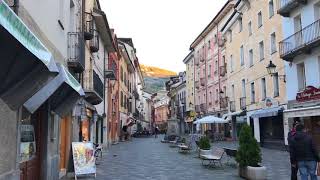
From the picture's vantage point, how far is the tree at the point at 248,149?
13.2m

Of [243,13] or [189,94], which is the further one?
[189,94]

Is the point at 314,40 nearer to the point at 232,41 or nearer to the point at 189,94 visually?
the point at 232,41

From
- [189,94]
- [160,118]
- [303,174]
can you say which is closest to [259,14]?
[303,174]

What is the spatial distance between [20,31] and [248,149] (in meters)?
9.82

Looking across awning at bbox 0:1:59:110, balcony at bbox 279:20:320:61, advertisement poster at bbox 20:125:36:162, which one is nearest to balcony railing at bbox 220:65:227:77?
balcony at bbox 279:20:320:61

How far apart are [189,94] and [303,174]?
59.6m

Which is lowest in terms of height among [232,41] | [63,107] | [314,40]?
[63,107]

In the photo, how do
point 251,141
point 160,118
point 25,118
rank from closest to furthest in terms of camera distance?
1. point 25,118
2. point 251,141
3. point 160,118

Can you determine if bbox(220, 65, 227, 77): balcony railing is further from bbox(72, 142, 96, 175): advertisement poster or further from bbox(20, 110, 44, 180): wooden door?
bbox(20, 110, 44, 180): wooden door

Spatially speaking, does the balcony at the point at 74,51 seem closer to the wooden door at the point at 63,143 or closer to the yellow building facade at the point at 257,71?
the wooden door at the point at 63,143

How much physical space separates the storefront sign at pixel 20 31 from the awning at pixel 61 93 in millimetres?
2730

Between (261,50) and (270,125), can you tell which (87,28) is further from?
(270,125)

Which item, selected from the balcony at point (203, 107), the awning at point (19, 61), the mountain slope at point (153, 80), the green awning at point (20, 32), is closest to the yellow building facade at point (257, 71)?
the balcony at point (203, 107)

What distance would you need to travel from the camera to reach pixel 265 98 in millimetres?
30250
